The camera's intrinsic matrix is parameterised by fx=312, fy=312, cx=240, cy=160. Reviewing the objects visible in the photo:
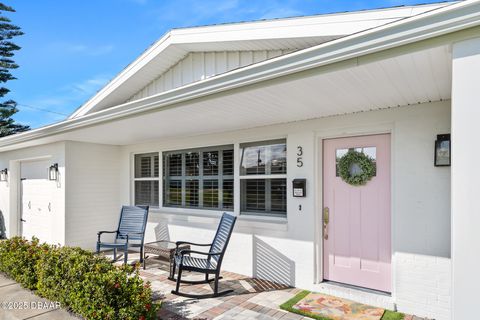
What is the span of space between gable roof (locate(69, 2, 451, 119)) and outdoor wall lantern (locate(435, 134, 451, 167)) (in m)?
1.32

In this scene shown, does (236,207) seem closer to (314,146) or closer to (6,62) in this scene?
(314,146)

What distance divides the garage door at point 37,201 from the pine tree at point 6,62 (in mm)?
8692

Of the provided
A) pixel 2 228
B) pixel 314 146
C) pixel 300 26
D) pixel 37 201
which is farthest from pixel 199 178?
pixel 2 228

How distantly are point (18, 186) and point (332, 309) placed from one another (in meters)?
8.63

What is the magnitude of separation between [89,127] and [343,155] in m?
4.02

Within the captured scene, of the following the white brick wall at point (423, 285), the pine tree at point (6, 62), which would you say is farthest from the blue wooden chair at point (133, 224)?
the pine tree at point (6, 62)

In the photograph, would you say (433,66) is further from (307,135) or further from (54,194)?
(54,194)

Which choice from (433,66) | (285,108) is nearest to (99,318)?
(285,108)

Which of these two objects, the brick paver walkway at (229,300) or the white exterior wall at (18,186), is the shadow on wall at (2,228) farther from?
the brick paver walkway at (229,300)

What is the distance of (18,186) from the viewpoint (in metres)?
8.46

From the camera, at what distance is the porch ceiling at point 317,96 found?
2.39m

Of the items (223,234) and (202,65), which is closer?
(223,234)

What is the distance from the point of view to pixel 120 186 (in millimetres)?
7422

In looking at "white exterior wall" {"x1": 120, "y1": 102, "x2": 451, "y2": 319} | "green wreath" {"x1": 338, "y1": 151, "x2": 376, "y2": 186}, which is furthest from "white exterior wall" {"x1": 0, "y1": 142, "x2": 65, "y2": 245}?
"green wreath" {"x1": 338, "y1": 151, "x2": 376, "y2": 186}
